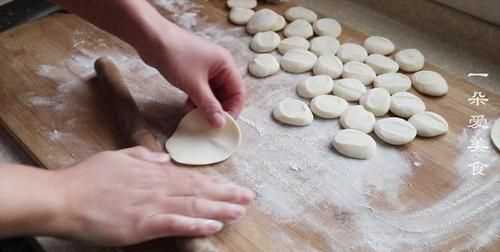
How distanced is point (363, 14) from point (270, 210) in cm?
70

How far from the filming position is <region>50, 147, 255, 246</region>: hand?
78cm

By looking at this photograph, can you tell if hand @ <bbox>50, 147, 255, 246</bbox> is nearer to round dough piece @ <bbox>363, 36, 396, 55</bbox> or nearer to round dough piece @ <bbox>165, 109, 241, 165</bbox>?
round dough piece @ <bbox>165, 109, 241, 165</bbox>

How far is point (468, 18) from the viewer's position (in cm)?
126

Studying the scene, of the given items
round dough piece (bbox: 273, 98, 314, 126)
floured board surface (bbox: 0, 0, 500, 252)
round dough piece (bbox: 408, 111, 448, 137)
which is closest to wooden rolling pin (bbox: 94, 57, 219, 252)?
floured board surface (bbox: 0, 0, 500, 252)

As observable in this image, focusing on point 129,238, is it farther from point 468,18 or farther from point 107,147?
point 468,18

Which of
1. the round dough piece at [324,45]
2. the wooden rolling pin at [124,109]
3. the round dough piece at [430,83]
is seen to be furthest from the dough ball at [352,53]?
the wooden rolling pin at [124,109]

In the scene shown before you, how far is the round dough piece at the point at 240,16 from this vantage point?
1277 millimetres

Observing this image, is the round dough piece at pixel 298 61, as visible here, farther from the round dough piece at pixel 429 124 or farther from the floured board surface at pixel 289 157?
the round dough piece at pixel 429 124

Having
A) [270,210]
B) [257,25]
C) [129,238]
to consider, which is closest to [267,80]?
[257,25]

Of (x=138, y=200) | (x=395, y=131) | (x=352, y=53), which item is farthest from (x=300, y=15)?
(x=138, y=200)

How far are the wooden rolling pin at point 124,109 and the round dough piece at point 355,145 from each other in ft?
0.98

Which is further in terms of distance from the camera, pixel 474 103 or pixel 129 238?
pixel 474 103

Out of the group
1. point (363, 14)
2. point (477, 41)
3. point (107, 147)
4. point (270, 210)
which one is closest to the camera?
point (270, 210)

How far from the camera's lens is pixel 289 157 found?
38.5 inches
